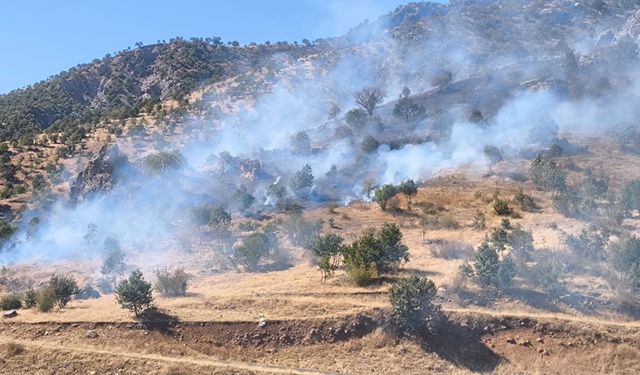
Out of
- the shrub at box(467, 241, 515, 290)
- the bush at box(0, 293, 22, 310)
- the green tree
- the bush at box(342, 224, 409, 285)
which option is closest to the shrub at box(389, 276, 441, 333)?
the shrub at box(467, 241, 515, 290)

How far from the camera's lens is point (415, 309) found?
24.4m

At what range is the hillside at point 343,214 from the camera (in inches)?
953

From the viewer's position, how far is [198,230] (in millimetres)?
44469

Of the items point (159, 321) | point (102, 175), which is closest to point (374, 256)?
point (159, 321)

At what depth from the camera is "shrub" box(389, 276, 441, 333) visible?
80.0 ft

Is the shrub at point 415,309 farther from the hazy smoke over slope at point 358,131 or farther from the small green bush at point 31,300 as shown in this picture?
the hazy smoke over slope at point 358,131

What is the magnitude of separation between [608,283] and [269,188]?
3174cm

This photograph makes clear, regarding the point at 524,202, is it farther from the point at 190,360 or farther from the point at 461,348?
the point at 190,360

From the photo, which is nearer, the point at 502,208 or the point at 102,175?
the point at 502,208

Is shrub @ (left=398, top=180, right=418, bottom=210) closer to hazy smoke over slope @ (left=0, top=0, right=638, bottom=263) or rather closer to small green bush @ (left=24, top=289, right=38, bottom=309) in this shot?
hazy smoke over slope @ (left=0, top=0, right=638, bottom=263)

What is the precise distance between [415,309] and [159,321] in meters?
12.3

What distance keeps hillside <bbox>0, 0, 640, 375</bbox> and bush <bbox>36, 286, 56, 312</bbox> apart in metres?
0.08

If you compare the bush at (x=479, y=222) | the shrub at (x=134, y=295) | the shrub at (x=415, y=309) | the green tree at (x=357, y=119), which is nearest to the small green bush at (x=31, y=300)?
the shrub at (x=134, y=295)

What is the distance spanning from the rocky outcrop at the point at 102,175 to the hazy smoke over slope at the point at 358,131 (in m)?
0.98
